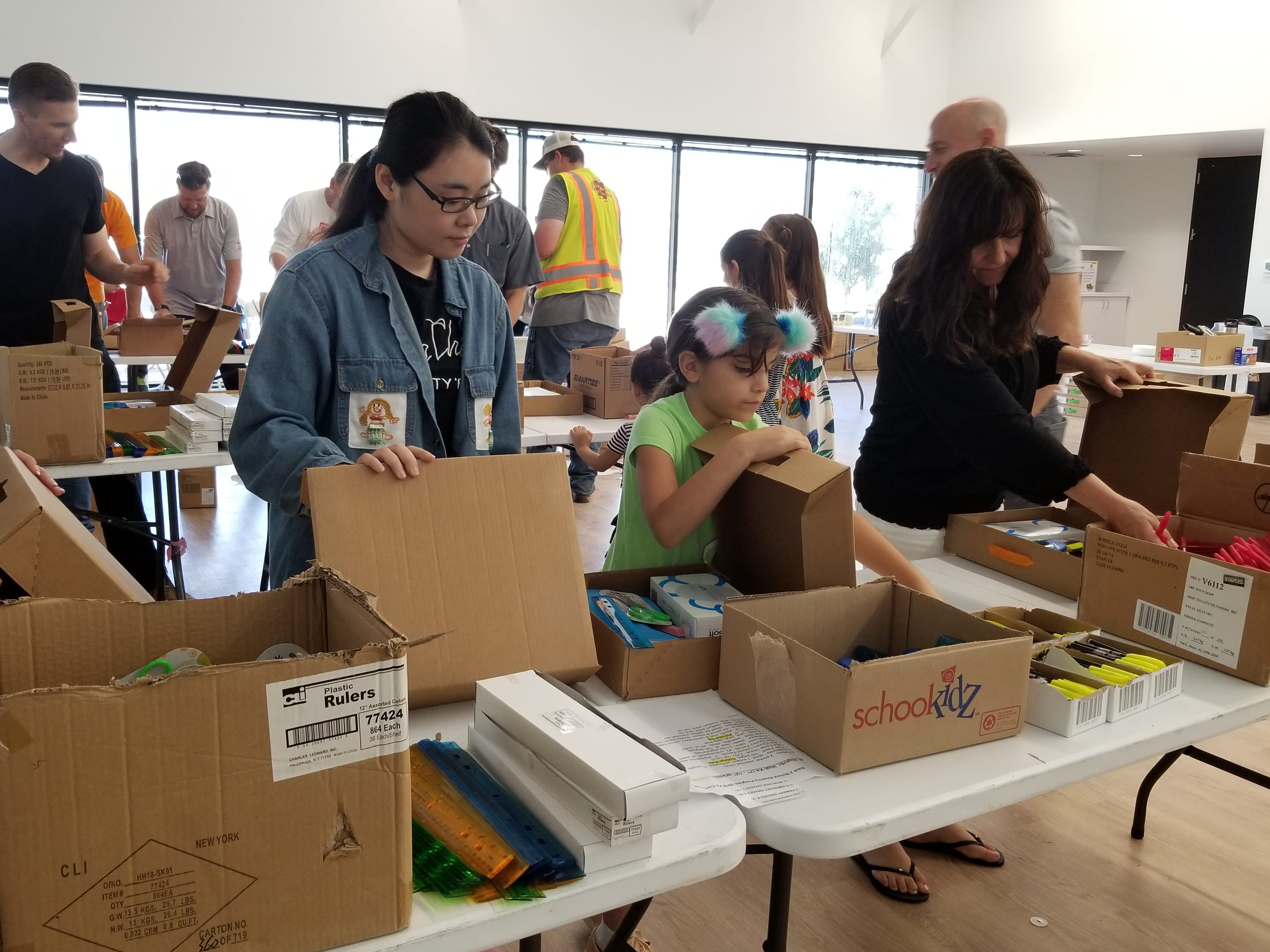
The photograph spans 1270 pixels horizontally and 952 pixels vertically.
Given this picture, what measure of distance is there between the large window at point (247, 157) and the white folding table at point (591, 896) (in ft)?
22.3

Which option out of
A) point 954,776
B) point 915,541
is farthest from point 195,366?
point 954,776

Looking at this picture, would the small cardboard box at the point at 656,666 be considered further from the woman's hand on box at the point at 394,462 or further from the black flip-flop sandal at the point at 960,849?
the black flip-flop sandal at the point at 960,849

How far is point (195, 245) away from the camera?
223 inches

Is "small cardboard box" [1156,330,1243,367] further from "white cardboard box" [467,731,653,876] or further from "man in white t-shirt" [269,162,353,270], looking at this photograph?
"white cardboard box" [467,731,653,876]

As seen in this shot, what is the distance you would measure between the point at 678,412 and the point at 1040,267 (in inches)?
30.3

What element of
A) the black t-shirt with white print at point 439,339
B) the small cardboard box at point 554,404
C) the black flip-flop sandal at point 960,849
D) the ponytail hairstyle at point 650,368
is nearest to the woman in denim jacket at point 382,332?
the black t-shirt with white print at point 439,339

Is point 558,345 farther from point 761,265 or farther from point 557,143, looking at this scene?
point 761,265

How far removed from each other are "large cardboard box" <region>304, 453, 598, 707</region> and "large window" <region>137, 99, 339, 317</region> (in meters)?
6.40

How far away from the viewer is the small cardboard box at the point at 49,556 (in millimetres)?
1079

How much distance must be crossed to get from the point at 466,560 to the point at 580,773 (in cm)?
36

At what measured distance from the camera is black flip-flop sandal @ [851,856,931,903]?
194 centimetres

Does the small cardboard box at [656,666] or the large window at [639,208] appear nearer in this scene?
the small cardboard box at [656,666]

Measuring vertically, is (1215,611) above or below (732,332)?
below

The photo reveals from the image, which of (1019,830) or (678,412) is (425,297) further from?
(1019,830)
